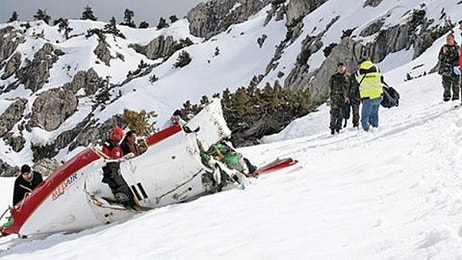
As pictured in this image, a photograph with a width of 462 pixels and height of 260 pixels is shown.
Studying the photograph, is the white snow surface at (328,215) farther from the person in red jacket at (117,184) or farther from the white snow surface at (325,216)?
the person in red jacket at (117,184)

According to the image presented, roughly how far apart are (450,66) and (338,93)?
9.15 feet

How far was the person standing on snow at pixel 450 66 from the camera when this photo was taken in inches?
601

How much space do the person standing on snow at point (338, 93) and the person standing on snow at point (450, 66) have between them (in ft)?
7.82

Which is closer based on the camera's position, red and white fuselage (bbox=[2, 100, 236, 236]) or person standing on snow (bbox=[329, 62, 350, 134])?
red and white fuselage (bbox=[2, 100, 236, 236])

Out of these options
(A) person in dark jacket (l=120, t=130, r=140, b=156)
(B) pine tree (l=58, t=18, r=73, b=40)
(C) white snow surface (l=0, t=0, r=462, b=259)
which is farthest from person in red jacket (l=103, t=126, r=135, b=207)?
(B) pine tree (l=58, t=18, r=73, b=40)

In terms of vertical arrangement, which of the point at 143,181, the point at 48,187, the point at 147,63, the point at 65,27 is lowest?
the point at 143,181

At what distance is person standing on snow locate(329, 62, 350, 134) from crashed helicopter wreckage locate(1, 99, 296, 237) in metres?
6.72

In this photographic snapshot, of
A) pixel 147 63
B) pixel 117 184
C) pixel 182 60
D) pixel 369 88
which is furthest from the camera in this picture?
pixel 147 63

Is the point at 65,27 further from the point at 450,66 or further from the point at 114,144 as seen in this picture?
the point at 114,144

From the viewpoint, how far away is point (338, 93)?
51.1ft

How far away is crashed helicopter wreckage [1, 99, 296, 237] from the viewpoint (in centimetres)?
886

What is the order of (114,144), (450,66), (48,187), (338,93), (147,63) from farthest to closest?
(147,63) → (338,93) → (450,66) → (114,144) → (48,187)

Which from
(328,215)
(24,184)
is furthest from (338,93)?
(328,215)

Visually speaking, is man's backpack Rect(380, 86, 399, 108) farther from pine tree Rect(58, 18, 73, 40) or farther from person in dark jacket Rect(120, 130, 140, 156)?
pine tree Rect(58, 18, 73, 40)
